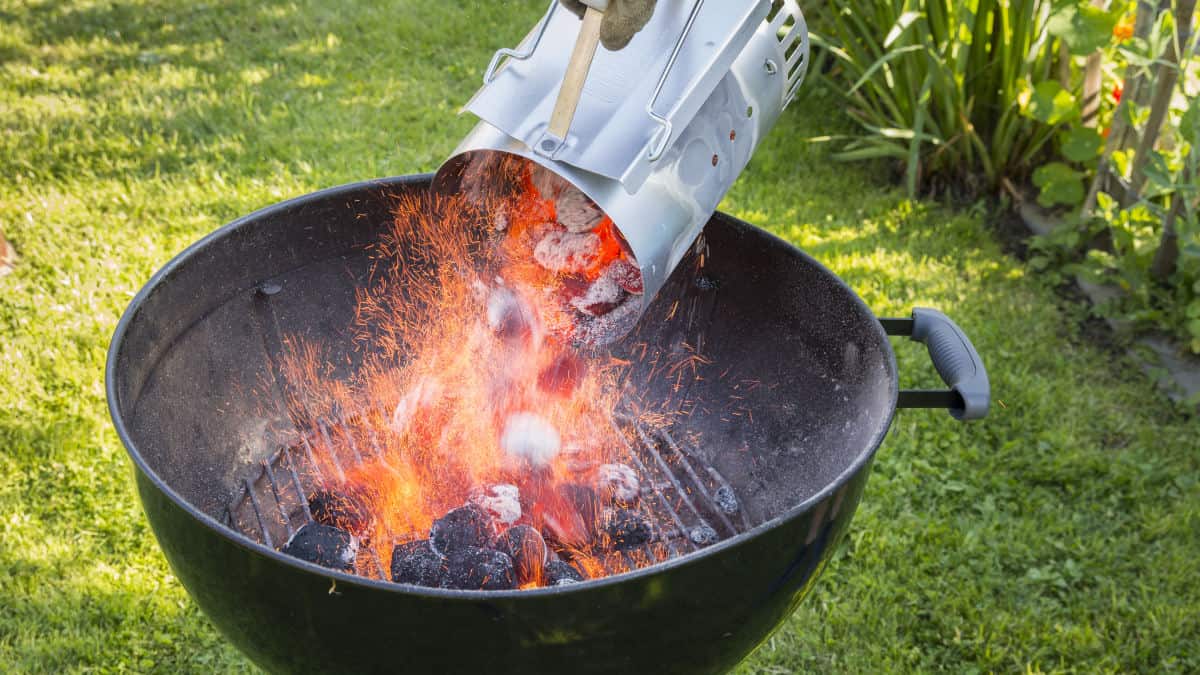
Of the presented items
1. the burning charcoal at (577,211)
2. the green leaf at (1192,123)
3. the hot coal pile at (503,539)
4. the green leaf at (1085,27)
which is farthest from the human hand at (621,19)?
the green leaf at (1085,27)

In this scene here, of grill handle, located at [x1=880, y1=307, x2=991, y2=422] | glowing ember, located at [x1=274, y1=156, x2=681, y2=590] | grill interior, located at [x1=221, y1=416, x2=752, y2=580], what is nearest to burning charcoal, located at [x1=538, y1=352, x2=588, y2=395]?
glowing ember, located at [x1=274, y1=156, x2=681, y2=590]

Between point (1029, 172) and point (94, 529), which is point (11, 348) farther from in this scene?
point (1029, 172)

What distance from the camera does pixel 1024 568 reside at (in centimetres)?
231

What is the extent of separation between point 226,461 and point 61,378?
114 centimetres

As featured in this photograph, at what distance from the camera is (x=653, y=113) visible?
1236mm

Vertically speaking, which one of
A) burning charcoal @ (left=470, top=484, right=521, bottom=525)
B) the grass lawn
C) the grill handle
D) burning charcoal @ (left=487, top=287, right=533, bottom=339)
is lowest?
the grass lawn

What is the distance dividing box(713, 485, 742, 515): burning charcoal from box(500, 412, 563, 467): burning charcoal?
31 cm

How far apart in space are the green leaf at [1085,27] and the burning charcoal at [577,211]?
6.49 feet

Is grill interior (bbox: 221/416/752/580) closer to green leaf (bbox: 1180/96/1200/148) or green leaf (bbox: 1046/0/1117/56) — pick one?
green leaf (bbox: 1180/96/1200/148)

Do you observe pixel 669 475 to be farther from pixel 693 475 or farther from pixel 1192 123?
pixel 1192 123

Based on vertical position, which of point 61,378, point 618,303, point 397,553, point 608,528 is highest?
point 618,303

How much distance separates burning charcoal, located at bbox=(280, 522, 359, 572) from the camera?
1.53 m

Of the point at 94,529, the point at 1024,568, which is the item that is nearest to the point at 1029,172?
the point at 1024,568

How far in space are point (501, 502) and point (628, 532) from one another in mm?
230
